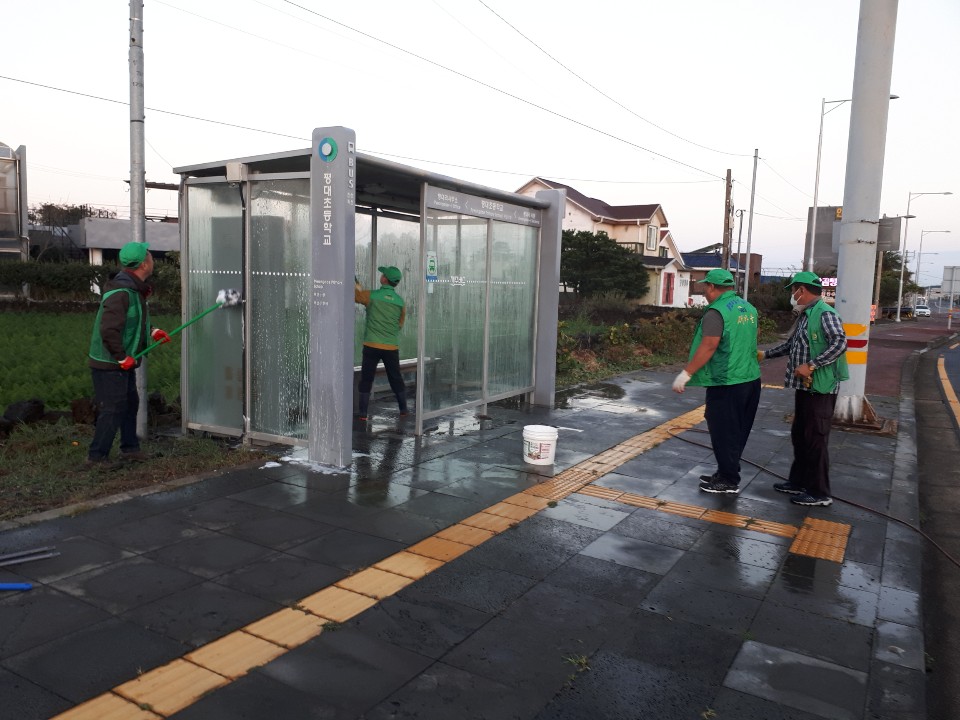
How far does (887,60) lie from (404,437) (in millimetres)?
7375

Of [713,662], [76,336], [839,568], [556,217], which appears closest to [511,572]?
[713,662]

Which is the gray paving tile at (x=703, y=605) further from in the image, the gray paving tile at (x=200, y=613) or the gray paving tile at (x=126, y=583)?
the gray paving tile at (x=126, y=583)

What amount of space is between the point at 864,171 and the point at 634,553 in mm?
6713

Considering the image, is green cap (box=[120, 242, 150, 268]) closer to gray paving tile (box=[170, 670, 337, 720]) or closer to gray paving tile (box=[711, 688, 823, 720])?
gray paving tile (box=[170, 670, 337, 720])

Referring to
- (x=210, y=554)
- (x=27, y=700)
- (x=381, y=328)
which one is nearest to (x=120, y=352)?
(x=210, y=554)

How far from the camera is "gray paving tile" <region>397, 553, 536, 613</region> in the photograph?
13.7 ft

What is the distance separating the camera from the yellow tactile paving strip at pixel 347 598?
3.11 meters

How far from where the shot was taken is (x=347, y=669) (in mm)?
3408

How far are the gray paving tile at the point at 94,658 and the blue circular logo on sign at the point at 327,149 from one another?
4.07 meters

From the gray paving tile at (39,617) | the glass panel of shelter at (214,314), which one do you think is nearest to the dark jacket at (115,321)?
the glass panel of shelter at (214,314)

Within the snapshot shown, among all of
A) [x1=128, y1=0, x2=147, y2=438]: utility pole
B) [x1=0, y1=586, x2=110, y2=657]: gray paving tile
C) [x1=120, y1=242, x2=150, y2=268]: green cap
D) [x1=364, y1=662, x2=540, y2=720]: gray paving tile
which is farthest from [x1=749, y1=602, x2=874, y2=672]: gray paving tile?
[x1=128, y1=0, x2=147, y2=438]: utility pole

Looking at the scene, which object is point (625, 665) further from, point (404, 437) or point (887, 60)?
point (887, 60)

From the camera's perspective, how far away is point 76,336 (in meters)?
14.3

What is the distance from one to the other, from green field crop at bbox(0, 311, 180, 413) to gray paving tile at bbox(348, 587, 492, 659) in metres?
5.76
